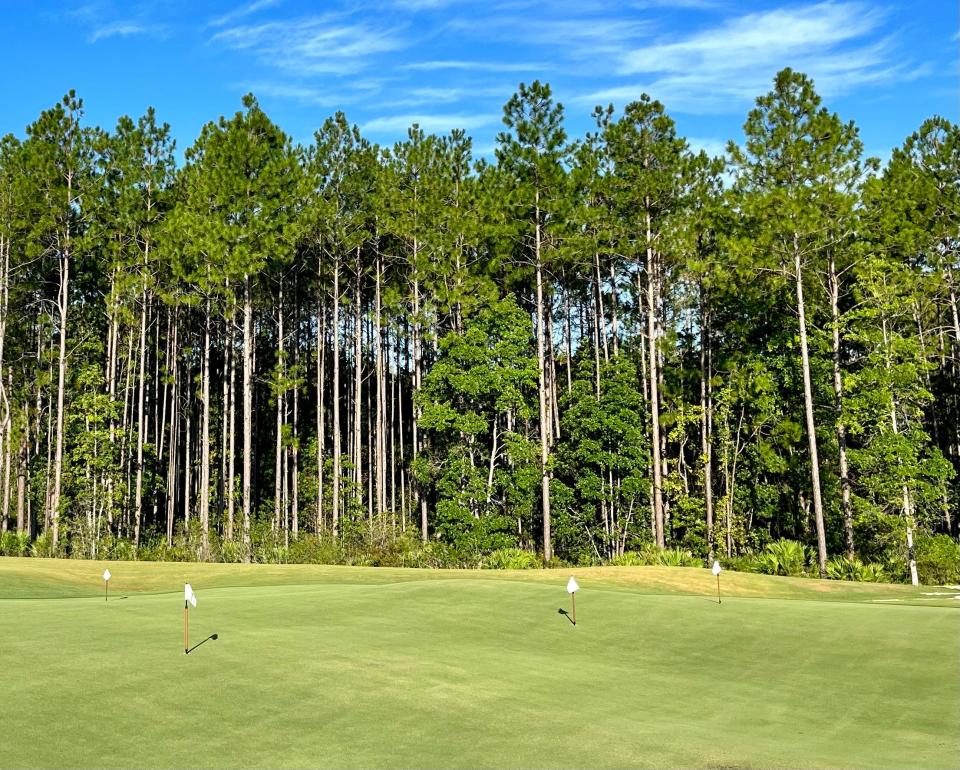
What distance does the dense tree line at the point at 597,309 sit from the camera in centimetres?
3569

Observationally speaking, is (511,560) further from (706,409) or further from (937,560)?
(937,560)

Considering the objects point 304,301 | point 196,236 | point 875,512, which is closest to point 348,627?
point 875,512

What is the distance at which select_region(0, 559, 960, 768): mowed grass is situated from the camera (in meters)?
8.66

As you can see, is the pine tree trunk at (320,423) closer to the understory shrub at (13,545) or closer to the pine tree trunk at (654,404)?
→ the understory shrub at (13,545)

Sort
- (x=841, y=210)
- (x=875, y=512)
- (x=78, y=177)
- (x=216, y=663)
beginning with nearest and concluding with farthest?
(x=216, y=663), (x=875, y=512), (x=841, y=210), (x=78, y=177)

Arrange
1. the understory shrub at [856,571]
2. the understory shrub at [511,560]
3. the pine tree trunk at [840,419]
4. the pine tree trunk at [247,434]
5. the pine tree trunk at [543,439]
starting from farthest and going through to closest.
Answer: the pine tree trunk at [543,439]
the pine tree trunk at [247,434]
the pine tree trunk at [840,419]
the understory shrub at [511,560]
the understory shrub at [856,571]

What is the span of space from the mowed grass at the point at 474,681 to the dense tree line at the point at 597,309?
1741 cm

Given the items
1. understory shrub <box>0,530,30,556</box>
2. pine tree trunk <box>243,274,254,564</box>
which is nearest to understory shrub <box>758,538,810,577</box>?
pine tree trunk <box>243,274,254,564</box>

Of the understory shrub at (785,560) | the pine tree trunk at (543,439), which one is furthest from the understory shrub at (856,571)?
the pine tree trunk at (543,439)

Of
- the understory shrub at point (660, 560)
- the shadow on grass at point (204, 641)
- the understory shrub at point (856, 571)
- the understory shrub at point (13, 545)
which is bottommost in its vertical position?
the understory shrub at point (856, 571)

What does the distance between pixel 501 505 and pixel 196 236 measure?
18.5 meters

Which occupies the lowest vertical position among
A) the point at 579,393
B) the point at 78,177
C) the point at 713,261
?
the point at 579,393

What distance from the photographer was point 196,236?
129ft

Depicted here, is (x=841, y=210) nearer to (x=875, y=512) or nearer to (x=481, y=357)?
(x=875, y=512)
